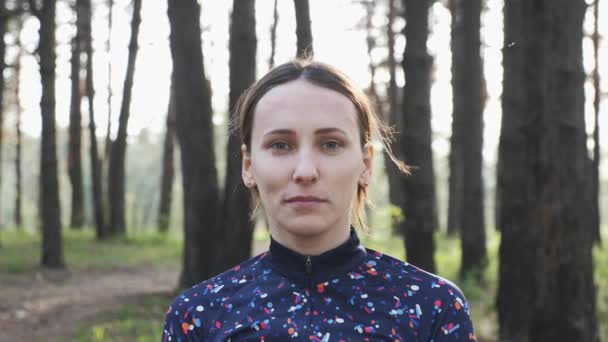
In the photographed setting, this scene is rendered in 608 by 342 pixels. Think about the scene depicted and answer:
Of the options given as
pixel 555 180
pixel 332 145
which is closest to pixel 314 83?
pixel 332 145

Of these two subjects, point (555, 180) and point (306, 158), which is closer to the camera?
point (306, 158)

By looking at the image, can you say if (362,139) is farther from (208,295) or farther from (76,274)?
(76,274)

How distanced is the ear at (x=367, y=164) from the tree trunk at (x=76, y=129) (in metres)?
21.4

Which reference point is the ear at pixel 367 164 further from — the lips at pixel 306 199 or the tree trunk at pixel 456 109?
the tree trunk at pixel 456 109

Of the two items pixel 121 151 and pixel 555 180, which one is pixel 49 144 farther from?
pixel 555 180

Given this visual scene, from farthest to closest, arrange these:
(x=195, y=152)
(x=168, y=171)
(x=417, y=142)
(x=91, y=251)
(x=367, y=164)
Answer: (x=168, y=171) → (x=91, y=251) → (x=195, y=152) → (x=417, y=142) → (x=367, y=164)

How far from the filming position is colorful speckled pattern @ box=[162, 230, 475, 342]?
248cm

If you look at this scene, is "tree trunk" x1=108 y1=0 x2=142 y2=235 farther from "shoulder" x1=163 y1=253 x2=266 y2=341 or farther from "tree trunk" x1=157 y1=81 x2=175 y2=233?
"shoulder" x1=163 y1=253 x2=266 y2=341

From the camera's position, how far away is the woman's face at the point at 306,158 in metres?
2.55

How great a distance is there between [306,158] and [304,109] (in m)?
0.17

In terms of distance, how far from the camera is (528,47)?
7418mm

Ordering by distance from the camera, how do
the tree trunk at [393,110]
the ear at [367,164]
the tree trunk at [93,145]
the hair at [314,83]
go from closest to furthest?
the hair at [314,83] → the ear at [367,164] → the tree trunk at [93,145] → the tree trunk at [393,110]

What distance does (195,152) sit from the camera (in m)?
11.6

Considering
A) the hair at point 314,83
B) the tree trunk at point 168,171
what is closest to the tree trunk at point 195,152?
the hair at point 314,83
